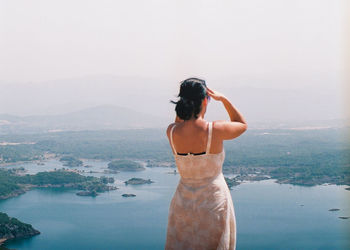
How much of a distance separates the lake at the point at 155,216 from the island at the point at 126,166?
5219mm

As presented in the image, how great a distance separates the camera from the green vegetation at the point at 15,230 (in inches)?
691

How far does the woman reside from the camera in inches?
52.5

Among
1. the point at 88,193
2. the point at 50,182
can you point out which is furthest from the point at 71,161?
the point at 88,193

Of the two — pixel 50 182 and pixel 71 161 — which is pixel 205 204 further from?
pixel 71 161

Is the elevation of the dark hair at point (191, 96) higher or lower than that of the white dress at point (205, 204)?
higher

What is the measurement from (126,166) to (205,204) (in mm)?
31332

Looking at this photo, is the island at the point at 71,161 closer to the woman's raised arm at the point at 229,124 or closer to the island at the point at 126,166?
the island at the point at 126,166

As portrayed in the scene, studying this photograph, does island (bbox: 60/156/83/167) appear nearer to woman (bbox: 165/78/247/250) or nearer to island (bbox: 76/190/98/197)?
island (bbox: 76/190/98/197)


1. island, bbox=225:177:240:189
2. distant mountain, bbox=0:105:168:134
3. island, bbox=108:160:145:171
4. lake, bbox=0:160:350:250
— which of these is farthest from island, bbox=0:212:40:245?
distant mountain, bbox=0:105:168:134

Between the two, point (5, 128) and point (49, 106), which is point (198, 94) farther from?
point (49, 106)

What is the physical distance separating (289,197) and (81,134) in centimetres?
3237

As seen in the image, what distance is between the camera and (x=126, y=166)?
32.4m

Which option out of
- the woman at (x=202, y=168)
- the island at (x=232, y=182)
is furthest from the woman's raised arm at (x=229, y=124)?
the island at (x=232, y=182)

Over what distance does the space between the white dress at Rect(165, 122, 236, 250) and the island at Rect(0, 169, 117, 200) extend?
23846mm
